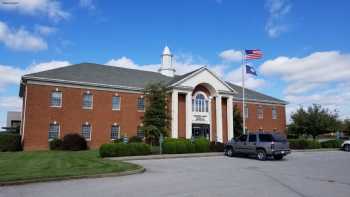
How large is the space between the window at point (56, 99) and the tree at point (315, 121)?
3176 centimetres

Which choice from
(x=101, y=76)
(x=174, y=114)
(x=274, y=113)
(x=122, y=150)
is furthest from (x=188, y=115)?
(x=274, y=113)

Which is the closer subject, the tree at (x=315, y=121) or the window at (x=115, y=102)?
the window at (x=115, y=102)

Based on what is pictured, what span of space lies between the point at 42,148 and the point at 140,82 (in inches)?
535

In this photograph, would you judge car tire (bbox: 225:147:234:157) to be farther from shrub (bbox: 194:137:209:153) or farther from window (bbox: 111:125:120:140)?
window (bbox: 111:125:120:140)

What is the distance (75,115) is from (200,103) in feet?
50.6

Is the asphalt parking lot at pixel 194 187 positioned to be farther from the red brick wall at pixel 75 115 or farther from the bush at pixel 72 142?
the red brick wall at pixel 75 115

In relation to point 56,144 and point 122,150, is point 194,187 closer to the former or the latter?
point 122,150

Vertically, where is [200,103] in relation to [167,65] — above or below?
below

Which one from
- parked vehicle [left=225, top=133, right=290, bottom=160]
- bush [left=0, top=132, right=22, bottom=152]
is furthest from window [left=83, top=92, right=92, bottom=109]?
parked vehicle [left=225, top=133, right=290, bottom=160]

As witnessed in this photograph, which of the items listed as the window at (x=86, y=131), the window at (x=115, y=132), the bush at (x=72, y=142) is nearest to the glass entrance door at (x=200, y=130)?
the window at (x=115, y=132)

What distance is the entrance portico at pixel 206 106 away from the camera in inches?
1467

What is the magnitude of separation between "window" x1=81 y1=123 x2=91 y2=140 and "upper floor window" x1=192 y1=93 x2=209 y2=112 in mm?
12863

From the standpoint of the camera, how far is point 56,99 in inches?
1251

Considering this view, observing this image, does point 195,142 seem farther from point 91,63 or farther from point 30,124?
point 91,63
